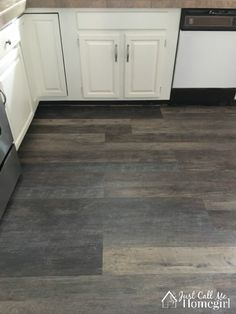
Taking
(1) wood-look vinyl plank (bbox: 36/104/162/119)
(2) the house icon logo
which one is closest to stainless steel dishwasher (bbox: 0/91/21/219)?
(1) wood-look vinyl plank (bbox: 36/104/162/119)

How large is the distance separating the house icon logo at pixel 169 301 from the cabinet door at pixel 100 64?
1.72 m

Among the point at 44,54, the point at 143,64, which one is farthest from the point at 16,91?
the point at 143,64

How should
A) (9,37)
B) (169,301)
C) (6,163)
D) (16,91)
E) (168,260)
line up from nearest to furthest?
1. (169,301)
2. (168,260)
3. (6,163)
4. (9,37)
5. (16,91)

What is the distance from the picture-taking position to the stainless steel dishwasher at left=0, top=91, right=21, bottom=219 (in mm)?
1420

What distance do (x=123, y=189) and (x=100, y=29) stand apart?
129 centimetres

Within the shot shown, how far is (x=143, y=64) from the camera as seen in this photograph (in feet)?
7.27

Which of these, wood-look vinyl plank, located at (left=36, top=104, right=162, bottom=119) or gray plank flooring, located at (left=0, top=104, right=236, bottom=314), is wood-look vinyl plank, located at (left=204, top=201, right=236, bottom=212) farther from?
wood-look vinyl plank, located at (left=36, top=104, right=162, bottom=119)

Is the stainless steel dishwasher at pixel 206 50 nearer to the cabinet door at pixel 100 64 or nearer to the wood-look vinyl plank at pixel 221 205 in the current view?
the cabinet door at pixel 100 64

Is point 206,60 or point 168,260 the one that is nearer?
point 168,260

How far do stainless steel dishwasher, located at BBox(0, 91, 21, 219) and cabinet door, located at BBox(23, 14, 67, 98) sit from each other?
75cm

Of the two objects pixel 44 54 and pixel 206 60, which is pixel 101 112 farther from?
pixel 206 60
